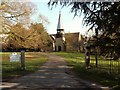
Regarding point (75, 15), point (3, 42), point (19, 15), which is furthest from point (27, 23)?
point (75, 15)

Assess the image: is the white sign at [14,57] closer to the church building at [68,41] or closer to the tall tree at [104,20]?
the tall tree at [104,20]

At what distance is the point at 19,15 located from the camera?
28.2 metres

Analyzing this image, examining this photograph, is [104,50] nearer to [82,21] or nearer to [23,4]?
[82,21]

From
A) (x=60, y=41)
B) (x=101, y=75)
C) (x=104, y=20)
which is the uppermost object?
(x=60, y=41)

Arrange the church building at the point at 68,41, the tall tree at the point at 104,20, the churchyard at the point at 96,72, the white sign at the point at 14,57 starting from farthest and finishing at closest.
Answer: the church building at the point at 68,41 < the white sign at the point at 14,57 < the churchyard at the point at 96,72 < the tall tree at the point at 104,20

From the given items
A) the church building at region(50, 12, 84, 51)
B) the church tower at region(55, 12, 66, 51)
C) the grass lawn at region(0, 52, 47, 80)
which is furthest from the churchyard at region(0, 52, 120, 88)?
the church tower at region(55, 12, 66, 51)

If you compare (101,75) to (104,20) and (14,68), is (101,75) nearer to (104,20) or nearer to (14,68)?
(104,20)

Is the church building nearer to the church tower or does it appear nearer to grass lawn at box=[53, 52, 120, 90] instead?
the church tower

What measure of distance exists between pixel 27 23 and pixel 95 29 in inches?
674

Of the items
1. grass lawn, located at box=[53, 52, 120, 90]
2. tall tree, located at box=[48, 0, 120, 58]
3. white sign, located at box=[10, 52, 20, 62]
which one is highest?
tall tree, located at box=[48, 0, 120, 58]

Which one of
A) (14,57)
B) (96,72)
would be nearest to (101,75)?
(96,72)

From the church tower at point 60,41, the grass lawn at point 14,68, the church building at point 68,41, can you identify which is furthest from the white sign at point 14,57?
the church tower at point 60,41

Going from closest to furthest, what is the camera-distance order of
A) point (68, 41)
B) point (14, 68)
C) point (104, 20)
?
point (104, 20) < point (14, 68) < point (68, 41)

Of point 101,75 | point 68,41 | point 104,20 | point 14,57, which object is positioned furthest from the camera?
point 68,41
